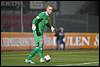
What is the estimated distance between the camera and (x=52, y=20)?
34.3 metres

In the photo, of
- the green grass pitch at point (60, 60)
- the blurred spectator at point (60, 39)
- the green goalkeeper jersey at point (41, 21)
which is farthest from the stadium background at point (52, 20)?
the green goalkeeper jersey at point (41, 21)

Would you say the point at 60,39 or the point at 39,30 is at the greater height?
the point at 39,30

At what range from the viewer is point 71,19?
3634 centimetres

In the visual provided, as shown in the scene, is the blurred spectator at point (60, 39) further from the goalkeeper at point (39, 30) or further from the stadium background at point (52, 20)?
the goalkeeper at point (39, 30)

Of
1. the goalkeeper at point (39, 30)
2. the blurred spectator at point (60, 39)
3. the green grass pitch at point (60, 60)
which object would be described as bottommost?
the blurred spectator at point (60, 39)

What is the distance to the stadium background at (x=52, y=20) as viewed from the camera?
31641 millimetres

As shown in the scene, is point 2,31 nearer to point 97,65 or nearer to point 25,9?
point 25,9

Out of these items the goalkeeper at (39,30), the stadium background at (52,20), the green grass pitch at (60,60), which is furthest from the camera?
the stadium background at (52,20)

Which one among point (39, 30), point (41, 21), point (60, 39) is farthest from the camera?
point (60, 39)

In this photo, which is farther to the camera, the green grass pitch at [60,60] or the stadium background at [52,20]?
the stadium background at [52,20]

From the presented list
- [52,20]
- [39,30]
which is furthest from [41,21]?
[52,20]

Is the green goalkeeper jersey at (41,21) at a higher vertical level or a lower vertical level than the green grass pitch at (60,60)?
higher

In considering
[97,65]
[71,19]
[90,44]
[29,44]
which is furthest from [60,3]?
[97,65]

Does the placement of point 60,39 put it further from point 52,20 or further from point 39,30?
point 39,30
